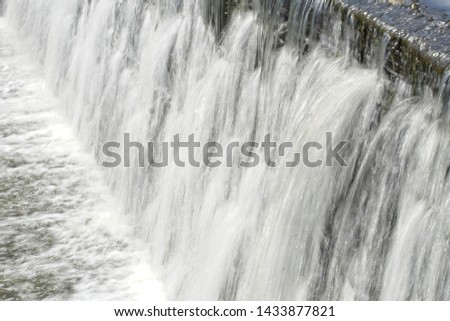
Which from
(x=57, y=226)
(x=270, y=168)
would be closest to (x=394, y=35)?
(x=270, y=168)

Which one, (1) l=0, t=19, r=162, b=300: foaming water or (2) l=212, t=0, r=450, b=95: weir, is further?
(1) l=0, t=19, r=162, b=300: foaming water

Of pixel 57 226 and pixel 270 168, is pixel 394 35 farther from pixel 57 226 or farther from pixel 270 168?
pixel 57 226

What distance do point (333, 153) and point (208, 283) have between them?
1777 mm

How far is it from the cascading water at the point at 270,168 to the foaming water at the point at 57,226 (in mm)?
179

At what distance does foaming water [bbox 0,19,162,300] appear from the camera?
934cm

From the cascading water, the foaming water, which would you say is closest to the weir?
the cascading water

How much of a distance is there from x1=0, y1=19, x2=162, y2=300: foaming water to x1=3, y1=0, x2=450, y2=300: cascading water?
0.59ft

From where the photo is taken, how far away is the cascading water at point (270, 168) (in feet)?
22.3

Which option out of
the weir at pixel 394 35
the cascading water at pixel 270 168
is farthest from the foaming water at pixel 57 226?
the weir at pixel 394 35

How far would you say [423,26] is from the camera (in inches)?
281

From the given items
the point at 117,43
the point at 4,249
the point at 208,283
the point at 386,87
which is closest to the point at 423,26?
the point at 386,87

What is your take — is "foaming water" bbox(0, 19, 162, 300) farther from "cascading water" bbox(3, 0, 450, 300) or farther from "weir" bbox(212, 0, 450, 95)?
"weir" bbox(212, 0, 450, 95)

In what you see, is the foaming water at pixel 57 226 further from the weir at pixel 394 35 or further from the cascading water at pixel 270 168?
the weir at pixel 394 35

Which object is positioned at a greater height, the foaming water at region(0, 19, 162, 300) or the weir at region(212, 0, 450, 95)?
the weir at region(212, 0, 450, 95)
